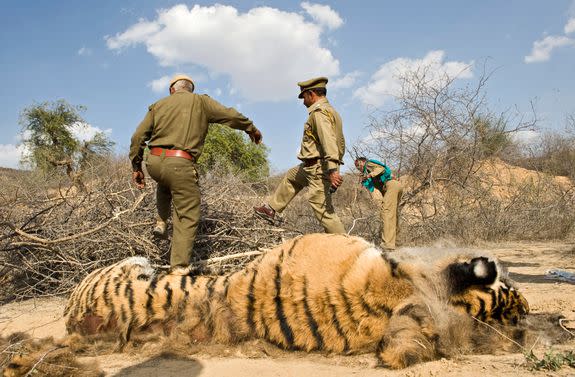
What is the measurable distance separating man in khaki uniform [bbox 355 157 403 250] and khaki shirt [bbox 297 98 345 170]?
136 centimetres

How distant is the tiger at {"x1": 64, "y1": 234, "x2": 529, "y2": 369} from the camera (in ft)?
8.58

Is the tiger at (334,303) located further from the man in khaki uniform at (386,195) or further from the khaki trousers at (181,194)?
the man in khaki uniform at (386,195)

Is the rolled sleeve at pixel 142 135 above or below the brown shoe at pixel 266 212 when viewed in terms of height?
above

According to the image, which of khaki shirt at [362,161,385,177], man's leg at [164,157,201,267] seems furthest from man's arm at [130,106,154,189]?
khaki shirt at [362,161,385,177]

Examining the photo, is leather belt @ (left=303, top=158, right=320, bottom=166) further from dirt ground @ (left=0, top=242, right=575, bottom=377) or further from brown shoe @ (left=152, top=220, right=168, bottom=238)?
dirt ground @ (left=0, top=242, right=575, bottom=377)

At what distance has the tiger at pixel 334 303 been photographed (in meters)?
2.62

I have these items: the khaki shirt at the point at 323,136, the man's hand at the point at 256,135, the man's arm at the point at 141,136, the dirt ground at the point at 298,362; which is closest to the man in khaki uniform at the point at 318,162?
the khaki shirt at the point at 323,136

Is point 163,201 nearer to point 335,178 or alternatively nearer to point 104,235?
point 104,235

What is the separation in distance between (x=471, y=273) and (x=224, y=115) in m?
3.30

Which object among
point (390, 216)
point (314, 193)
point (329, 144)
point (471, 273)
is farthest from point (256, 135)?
point (471, 273)

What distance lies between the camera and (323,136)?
17.0 feet

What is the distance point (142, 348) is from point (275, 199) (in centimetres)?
295

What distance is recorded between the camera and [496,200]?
368 inches

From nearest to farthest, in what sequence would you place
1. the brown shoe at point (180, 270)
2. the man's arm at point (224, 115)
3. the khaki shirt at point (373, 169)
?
the brown shoe at point (180, 270)
the man's arm at point (224, 115)
the khaki shirt at point (373, 169)
